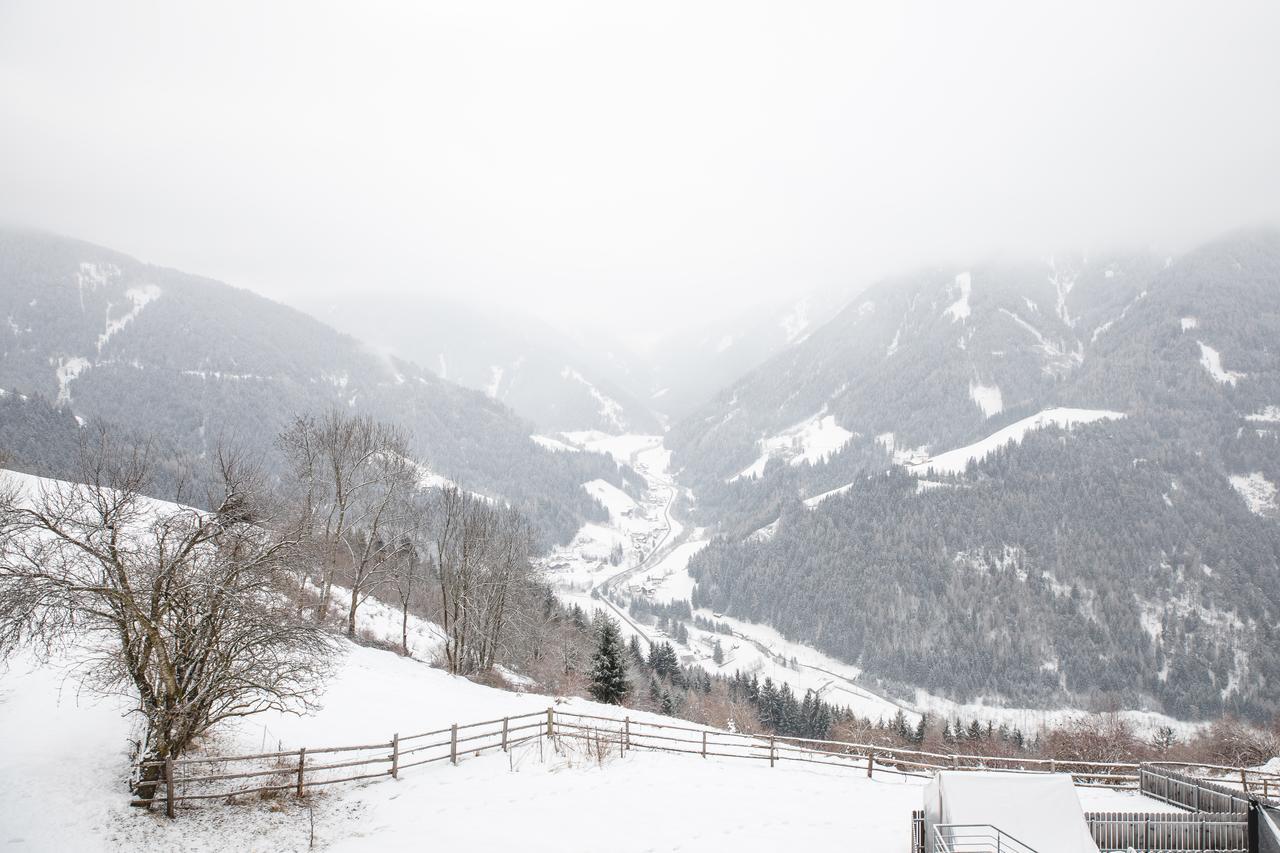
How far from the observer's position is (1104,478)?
139125 mm

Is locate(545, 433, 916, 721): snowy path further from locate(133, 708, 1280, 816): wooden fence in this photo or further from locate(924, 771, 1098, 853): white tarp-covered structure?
locate(924, 771, 1098, 853): white tarp-covered structure

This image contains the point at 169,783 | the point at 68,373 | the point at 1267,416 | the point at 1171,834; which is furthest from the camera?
the point at 68,373

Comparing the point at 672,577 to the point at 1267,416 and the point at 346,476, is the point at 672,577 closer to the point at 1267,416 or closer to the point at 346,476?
the point at 346,476

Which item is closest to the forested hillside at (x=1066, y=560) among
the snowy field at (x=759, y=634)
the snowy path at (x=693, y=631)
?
the snowy field at (x=759, y=634)

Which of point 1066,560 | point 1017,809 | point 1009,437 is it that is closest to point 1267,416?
point 1009,437

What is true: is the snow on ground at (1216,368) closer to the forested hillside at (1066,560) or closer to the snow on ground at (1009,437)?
the forested hillside at (1066,560)

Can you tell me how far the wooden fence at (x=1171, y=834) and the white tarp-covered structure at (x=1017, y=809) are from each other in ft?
5.76

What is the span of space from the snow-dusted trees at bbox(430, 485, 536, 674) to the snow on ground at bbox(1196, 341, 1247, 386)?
236438 millimetres

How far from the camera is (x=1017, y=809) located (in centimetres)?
1186

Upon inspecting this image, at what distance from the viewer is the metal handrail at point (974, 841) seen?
1140cm

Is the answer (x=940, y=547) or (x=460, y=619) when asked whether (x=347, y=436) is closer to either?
(x=460, y=619)

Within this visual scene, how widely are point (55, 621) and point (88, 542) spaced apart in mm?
1852

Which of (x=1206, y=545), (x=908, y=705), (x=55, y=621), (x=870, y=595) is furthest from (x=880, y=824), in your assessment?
(x=1206, y=545)

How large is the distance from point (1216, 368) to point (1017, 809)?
254 m
